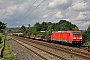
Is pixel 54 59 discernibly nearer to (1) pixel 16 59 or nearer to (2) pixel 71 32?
(1) pixel 16 59

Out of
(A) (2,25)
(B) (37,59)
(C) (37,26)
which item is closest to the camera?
(B) (37,59)

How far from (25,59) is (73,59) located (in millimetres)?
4737

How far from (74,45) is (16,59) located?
18.1 m

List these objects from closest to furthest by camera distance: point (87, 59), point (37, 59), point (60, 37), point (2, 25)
Answer: point (87, 59) → point (37, 59) → point (60, 37) → point (2, 25)

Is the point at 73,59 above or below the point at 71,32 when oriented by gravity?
below

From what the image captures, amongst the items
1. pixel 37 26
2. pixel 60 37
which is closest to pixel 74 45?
pixel 60 37

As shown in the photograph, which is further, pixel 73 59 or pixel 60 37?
pixel 60 37

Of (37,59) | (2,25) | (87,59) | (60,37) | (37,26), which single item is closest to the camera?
(87,59)

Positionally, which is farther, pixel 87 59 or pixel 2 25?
pixel 2 25

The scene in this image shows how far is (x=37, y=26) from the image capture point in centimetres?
15488

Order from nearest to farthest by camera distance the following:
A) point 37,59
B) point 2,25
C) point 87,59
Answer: point 87,59 → point 37,59 → point 2,25

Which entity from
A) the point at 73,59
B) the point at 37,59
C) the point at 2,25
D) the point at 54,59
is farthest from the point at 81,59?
the point at 2,25

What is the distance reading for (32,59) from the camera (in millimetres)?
20219

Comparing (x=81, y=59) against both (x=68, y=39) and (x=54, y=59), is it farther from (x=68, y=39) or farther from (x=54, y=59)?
(x=68, y=39)
